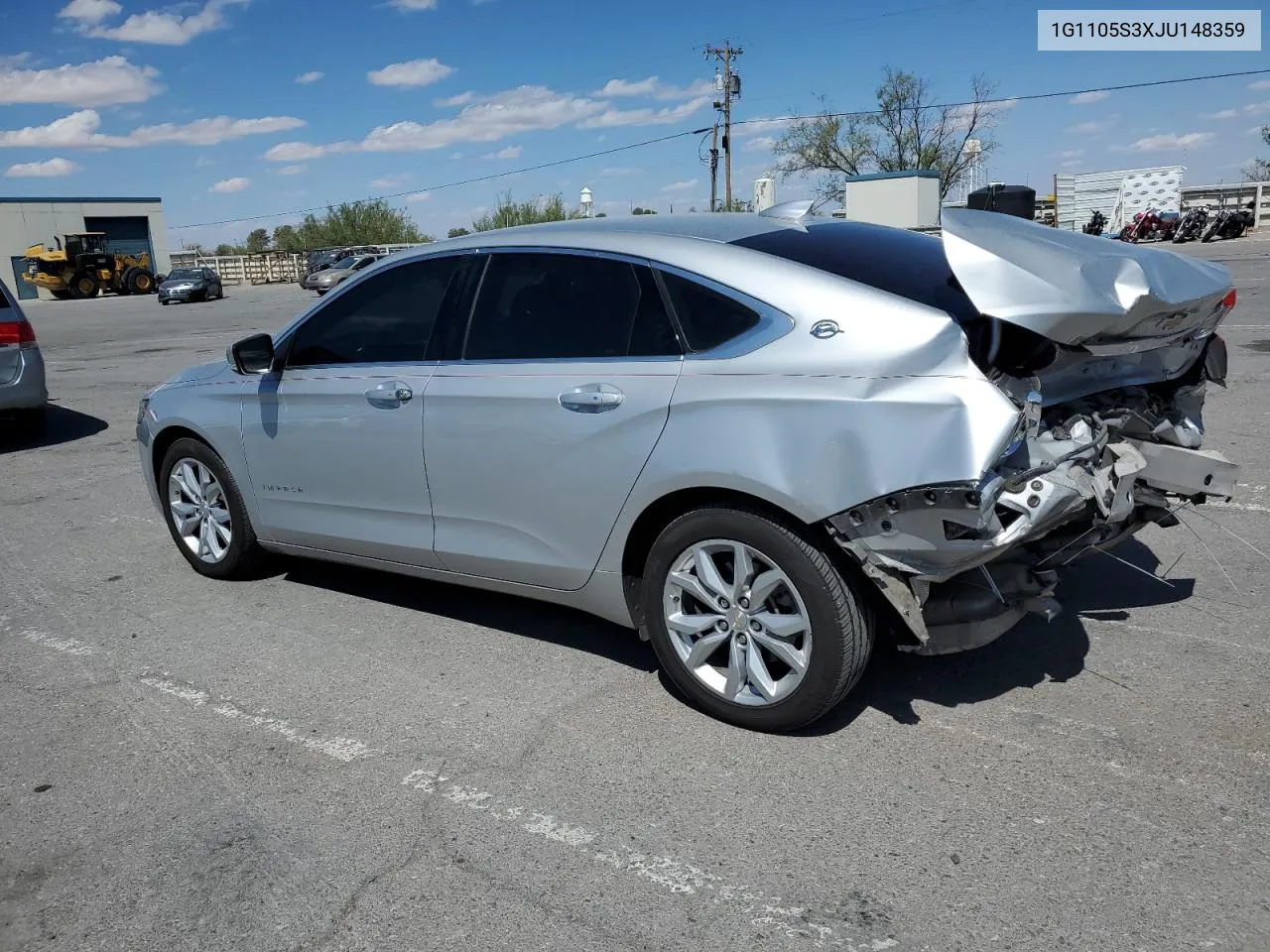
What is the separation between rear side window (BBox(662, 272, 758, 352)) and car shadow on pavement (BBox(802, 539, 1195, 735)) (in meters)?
1.37

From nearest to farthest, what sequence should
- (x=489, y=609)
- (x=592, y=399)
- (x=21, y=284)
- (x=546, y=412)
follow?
(x=592, y=399), (x=546, y=412), (x=489, y=609), (x=21, y=284)

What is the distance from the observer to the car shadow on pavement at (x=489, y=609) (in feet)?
14.5

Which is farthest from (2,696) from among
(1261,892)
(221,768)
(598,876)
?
(1261,892)

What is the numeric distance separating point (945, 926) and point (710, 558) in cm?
136

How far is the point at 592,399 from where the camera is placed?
371 cm

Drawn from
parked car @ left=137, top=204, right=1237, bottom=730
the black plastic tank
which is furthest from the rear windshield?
the black plastic tank

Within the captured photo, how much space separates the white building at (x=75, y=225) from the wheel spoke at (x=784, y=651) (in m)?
63.7

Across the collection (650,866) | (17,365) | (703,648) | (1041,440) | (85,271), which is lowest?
(650,866)

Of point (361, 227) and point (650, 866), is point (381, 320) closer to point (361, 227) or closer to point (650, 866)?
point (650, 866)

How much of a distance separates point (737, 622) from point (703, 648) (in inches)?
6.9

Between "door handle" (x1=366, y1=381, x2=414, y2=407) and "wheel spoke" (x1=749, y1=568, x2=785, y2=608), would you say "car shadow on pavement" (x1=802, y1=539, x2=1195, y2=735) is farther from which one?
"door handle" (x1=366, y1=381, x2=414, y2=407)

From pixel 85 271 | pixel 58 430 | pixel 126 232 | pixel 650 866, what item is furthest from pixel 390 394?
pixel 126 232

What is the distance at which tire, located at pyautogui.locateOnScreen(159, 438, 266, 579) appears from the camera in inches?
A: 207

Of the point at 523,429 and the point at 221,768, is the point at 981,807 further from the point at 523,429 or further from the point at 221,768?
the point at 221,768
